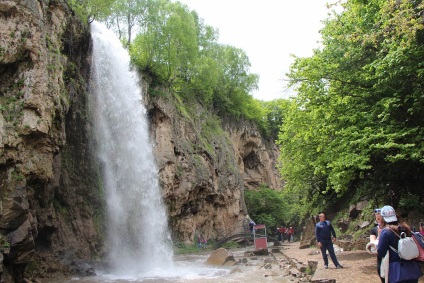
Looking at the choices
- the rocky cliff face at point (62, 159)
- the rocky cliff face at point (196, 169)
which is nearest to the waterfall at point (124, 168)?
the rocky cliff face at point (62, 159)

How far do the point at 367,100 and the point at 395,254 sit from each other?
831cm

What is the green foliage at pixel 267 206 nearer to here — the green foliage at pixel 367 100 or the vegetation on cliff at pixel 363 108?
the vegetation on cliff at pixel 363 108

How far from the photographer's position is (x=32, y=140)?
11.6m

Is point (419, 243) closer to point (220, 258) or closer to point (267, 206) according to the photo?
point (220, 258)

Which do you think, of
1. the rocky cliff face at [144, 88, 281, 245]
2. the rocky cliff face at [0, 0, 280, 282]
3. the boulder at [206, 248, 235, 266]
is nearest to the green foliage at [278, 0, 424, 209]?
the boulder at [206, 248, 235, 266]

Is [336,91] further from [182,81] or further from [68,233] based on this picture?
[182,81]

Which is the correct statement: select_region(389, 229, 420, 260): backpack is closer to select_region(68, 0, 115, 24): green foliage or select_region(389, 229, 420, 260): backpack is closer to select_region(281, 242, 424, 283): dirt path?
select_region(281, 242, 424, 283): dirt path

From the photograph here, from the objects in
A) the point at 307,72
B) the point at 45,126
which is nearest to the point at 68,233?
the point at 45,126

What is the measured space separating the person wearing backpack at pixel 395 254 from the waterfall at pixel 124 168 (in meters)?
13.9

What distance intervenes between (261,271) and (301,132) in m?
5.95

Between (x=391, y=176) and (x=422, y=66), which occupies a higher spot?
(x=422, y=66)

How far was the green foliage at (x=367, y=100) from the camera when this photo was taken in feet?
31.2

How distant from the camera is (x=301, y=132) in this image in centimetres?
1495

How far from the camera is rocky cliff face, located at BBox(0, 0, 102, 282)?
34.1ft
